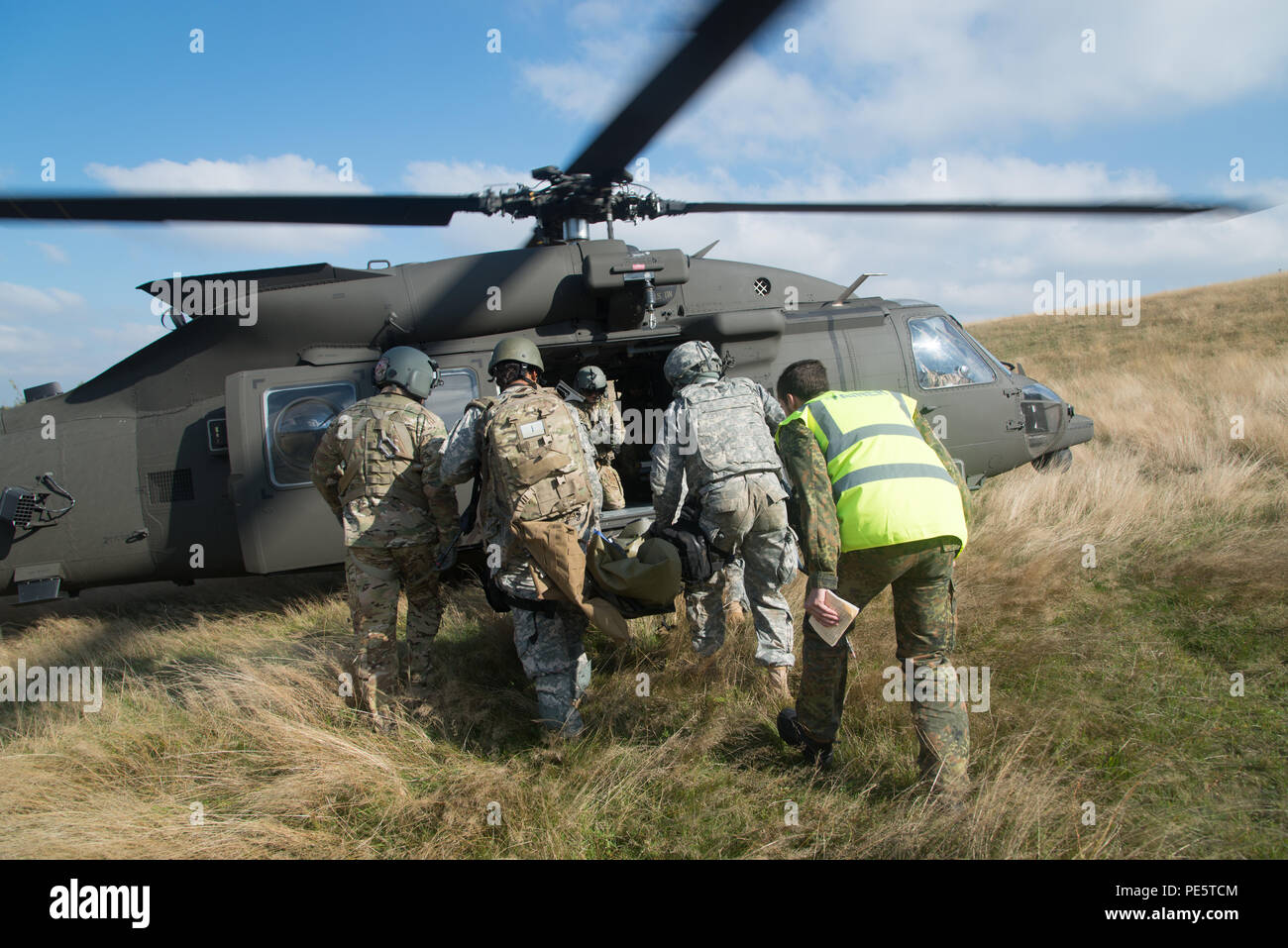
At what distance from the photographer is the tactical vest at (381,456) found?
3.80 meters

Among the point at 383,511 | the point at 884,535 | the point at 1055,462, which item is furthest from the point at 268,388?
the point at 1055,462

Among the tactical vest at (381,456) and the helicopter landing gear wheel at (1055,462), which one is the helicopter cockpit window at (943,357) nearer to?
the helicopter landing gear wheel at (1055,462)

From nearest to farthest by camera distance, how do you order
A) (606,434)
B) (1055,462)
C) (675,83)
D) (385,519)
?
(675,83) < (385,519) < (606,434) < (1055,462)

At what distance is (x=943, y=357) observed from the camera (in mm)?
6578

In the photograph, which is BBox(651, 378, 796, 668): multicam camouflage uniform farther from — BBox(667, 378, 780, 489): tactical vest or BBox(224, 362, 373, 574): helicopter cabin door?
BBox(224, 362, 373, 574): helicopter cabin door

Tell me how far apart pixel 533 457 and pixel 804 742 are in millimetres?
1778

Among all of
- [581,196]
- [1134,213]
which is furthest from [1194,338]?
[581,196]

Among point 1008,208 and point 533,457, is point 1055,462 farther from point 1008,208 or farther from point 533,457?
point 533,457

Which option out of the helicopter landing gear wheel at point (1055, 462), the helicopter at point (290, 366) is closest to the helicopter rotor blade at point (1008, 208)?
the helicopter at point (290, 366)

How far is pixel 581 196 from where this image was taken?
5113 millimetres

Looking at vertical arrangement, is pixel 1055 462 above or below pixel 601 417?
below

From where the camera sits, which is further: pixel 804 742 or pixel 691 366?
pixel 691 366
